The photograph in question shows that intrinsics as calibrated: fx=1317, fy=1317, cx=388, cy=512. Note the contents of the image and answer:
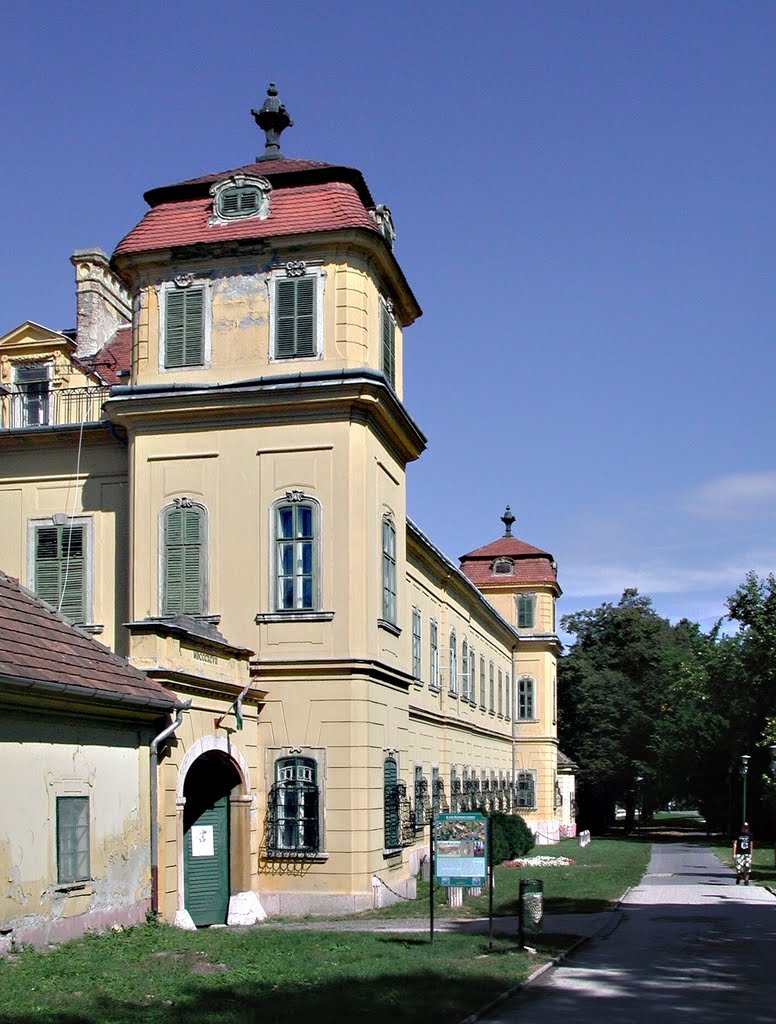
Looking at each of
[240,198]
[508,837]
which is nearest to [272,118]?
[240,198]

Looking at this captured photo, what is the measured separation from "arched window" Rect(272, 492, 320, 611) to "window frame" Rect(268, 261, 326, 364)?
242 cm

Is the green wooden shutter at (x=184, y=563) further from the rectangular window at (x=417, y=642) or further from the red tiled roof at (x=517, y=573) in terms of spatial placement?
the red tiled roof at (x=517, y=573)

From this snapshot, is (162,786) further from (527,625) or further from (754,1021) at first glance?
(527,625)

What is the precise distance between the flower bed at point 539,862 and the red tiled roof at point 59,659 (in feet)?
75.8

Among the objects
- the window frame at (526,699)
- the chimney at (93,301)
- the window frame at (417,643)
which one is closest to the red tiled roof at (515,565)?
the window frame at (526,699)

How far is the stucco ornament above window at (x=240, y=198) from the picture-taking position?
919 inches

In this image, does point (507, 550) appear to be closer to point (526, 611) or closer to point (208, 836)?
point (526, 611)

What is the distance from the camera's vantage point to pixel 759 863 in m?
44.1

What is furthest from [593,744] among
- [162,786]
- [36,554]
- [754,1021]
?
[754,1021]

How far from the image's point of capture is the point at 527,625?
59844 millimetres

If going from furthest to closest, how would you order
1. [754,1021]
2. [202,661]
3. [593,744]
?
[593,744] → [202,661] → [754,1021]

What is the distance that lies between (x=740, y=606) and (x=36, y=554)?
32.2 meters

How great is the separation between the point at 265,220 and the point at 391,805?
10717mm

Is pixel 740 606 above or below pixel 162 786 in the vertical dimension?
above
